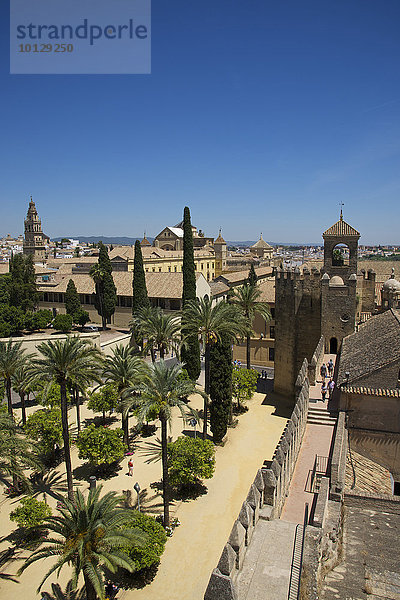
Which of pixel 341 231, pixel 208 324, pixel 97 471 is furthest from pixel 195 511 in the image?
pixel 341 231

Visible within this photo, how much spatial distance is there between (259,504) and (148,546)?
4234mm

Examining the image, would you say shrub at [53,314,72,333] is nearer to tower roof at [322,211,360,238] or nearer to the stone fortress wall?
tower roof at [322,211,360,238]

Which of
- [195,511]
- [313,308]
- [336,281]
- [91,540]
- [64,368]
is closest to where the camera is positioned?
[91,540]

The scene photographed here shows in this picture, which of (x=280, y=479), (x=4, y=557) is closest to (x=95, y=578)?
(x=280, y=479)

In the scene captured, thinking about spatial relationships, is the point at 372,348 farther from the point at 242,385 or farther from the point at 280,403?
the point at 280,403

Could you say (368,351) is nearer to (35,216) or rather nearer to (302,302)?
(302,302)

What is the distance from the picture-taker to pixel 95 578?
1083cm

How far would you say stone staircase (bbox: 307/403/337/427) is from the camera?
20219 millimetres

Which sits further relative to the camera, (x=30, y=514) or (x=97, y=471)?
(x=97, y=471)

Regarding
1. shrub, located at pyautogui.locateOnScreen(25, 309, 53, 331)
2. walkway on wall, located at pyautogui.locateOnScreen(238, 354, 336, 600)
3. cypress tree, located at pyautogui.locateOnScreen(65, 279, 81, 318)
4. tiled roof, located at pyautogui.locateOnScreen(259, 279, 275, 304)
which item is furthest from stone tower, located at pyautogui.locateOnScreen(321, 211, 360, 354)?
cypress tree, located at pyautogui.locateOnScreen(65, 279, 81, 318)

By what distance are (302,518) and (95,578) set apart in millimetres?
6684

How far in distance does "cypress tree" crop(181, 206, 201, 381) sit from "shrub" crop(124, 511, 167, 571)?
14.5m

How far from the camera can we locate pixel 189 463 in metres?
18.9

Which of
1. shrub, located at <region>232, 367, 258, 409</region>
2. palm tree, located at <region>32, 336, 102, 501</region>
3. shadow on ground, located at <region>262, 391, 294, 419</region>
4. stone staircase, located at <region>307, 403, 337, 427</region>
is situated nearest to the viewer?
palm tree, located at <region>32, 336, 102, 501</region>
